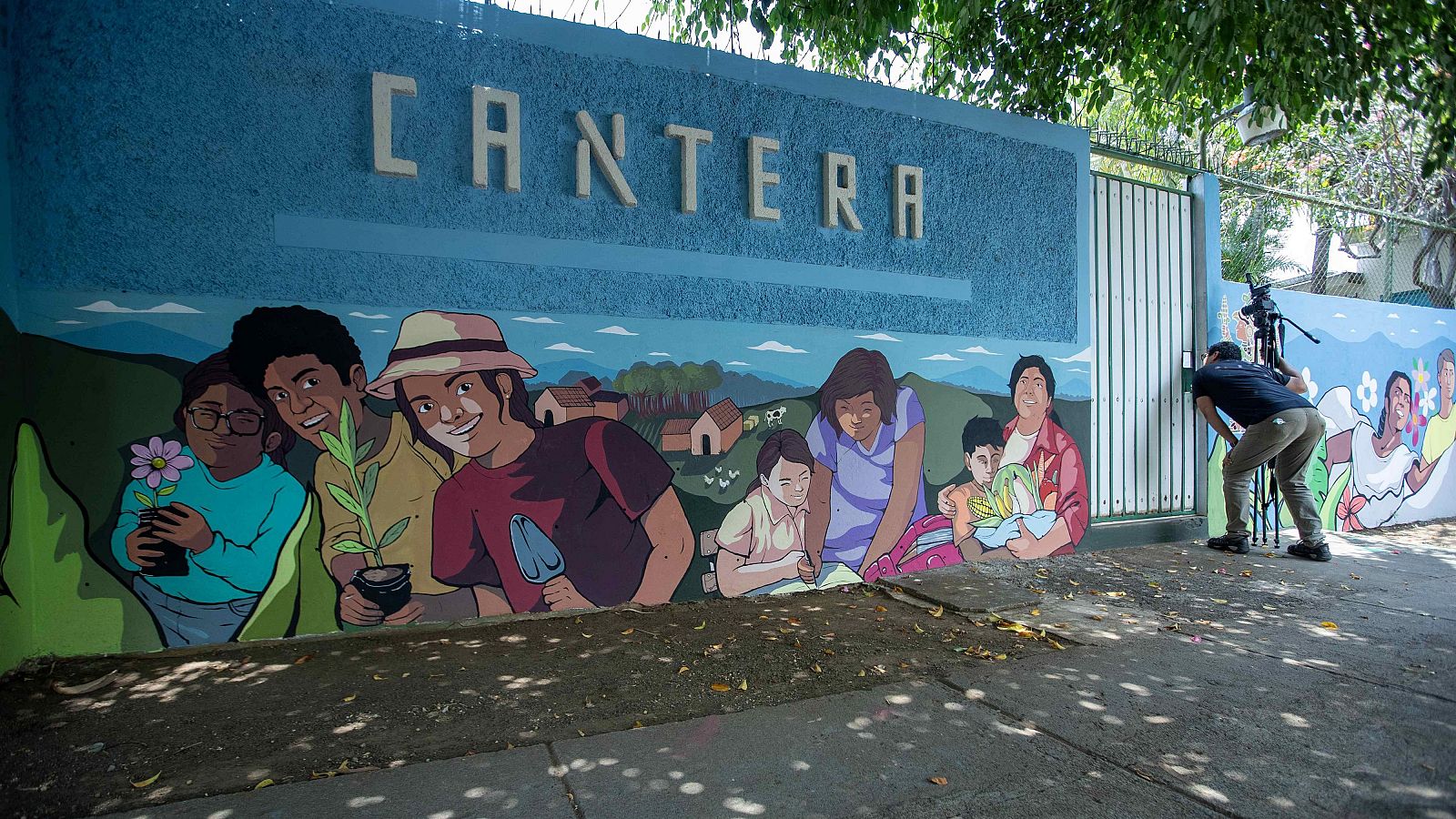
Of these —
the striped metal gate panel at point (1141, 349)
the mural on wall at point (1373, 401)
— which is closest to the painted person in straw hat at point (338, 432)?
the striped metal gate panel at point (1141, 349)

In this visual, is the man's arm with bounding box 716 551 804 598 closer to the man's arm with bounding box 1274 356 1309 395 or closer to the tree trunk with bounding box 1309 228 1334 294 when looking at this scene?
the man's arm with bounding box 1274 356 1309 395

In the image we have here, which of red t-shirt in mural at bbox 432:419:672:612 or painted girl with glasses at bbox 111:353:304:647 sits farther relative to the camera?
red t-shirt in mural at bbox 432:419:672:612

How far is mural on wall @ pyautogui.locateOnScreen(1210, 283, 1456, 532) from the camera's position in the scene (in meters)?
7.35

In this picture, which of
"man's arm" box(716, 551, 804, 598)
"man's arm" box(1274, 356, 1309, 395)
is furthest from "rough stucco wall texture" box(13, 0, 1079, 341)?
"man's arm" box(1274, 356, 1309, 395)

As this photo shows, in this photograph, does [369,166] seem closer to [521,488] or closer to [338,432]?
[338,432]

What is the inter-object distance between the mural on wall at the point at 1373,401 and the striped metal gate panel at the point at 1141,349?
1.23 feet

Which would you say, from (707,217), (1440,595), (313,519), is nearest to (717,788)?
(313,519)

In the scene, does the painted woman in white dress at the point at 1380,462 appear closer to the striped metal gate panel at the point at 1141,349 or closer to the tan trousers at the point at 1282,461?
the tan trousers at the point at 1282,461

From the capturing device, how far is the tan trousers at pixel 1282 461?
242 inches

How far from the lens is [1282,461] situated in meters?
6.40

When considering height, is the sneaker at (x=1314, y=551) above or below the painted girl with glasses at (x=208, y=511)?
below

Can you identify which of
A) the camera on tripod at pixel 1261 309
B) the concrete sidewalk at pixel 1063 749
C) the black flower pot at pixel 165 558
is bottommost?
the concrete sidewalk at pixel 1063 749

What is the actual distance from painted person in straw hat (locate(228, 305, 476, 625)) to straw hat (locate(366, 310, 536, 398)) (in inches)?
6.7

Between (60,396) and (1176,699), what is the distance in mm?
4999
